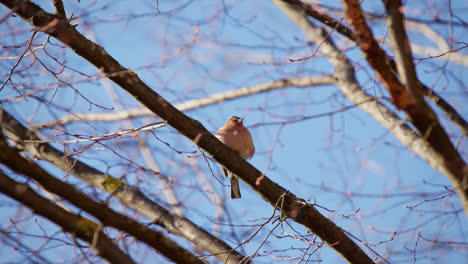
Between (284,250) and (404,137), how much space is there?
6.31ft

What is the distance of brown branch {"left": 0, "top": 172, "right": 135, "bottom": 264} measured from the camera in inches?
81.3

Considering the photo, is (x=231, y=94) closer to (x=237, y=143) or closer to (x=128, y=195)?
(x=237, y=143)

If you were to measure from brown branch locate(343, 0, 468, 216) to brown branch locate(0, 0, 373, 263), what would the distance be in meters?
1.00

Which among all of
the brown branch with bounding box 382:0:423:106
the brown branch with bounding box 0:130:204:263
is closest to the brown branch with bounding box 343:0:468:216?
the brown branch with bounding box 382:0:423:106

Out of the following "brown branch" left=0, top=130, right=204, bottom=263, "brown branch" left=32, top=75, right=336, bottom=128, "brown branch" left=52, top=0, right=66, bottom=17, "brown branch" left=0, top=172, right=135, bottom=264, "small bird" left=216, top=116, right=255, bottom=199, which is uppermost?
"brown branch" left=32, top=75, right=336, bottom=128

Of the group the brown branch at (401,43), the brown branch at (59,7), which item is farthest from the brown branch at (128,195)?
A: the brown branch at (401,43)

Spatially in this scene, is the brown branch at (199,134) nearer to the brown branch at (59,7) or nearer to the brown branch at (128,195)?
the brown branch at (59,7)

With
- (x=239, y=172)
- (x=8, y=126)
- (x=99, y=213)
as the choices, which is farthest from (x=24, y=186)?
(x=8, y=126)

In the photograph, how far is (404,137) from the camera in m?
4.35

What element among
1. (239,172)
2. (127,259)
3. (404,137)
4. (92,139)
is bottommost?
(127,259)

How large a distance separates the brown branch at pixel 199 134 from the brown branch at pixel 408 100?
998 mm

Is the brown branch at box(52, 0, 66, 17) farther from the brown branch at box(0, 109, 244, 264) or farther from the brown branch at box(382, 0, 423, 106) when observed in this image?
the brown branch at box(382, 0, 423, 106)

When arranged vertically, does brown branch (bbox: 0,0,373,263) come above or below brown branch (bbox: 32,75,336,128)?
below

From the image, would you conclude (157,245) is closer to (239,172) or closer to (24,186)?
(24,186)
